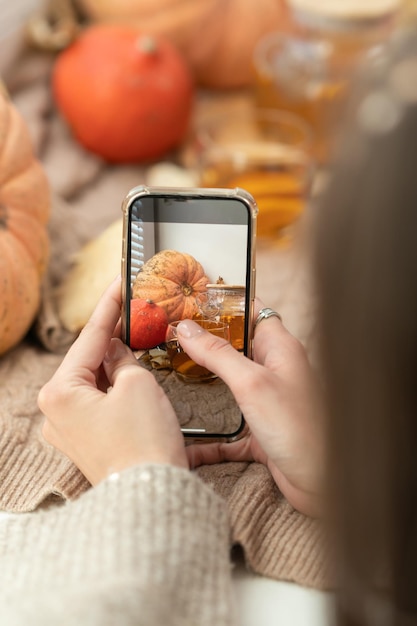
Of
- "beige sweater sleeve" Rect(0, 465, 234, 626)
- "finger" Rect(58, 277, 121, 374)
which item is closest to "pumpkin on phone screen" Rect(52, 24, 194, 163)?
"finger" Rect(58, 277, 121, 374)

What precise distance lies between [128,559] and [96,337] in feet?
0.58

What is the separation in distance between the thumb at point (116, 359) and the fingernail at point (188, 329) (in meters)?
0.04

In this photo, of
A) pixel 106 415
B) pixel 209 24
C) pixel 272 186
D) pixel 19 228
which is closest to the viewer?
pixel 106 415

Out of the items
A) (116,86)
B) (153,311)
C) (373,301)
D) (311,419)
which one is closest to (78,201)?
(116,86)

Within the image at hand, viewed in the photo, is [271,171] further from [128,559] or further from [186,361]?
[128,559]

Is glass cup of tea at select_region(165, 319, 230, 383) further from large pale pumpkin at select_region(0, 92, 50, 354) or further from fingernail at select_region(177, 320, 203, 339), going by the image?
large pale pumpkin at select_region(0, 92, 50, 354)

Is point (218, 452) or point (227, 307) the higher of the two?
point (227, 307)

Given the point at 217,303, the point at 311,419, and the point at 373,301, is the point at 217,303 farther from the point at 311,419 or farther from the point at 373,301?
the point at 373,301

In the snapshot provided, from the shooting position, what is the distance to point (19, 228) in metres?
0.72

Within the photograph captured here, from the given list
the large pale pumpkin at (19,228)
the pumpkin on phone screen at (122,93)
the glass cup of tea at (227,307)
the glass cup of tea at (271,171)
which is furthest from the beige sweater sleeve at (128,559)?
the pumpkin on phone screen at (122,93)

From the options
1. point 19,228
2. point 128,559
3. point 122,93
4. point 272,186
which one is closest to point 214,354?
point 128,559

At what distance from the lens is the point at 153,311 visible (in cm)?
56

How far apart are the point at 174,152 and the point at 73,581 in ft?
2.61

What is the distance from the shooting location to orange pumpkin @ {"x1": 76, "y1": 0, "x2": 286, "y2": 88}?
1.15 meters
